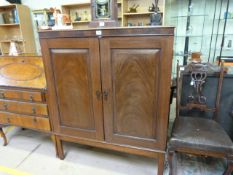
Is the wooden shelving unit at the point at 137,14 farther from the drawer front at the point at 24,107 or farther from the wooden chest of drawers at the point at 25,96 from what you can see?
the drawer front at the point at 24,107

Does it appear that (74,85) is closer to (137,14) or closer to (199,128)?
(199,128)

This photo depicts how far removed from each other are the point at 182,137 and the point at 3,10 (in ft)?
15.6

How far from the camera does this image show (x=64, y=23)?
1.62 meters

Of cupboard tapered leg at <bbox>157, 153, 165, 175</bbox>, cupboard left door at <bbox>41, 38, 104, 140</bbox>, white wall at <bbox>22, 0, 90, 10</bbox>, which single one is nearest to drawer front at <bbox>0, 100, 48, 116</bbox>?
cupboard left door at <bbox>41, 38, 104, 140</bbox>

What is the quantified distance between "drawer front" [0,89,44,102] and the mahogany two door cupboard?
0.13 m

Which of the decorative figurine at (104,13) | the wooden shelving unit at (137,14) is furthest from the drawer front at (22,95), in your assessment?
the wooden shelving unit at (137,14)

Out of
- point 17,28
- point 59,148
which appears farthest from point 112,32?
point 17,28

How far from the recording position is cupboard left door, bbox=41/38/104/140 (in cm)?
139

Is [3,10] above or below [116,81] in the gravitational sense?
above

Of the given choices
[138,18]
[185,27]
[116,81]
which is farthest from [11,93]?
[185,27]

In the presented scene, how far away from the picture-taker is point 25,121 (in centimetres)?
184

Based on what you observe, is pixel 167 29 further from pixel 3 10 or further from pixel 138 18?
pixel 3 10

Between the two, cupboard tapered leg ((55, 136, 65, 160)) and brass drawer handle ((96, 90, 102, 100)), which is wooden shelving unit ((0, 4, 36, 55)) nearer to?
cupboard tapered leg ((55, 136, 65, 160))

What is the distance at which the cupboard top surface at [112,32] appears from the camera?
1139 mm
